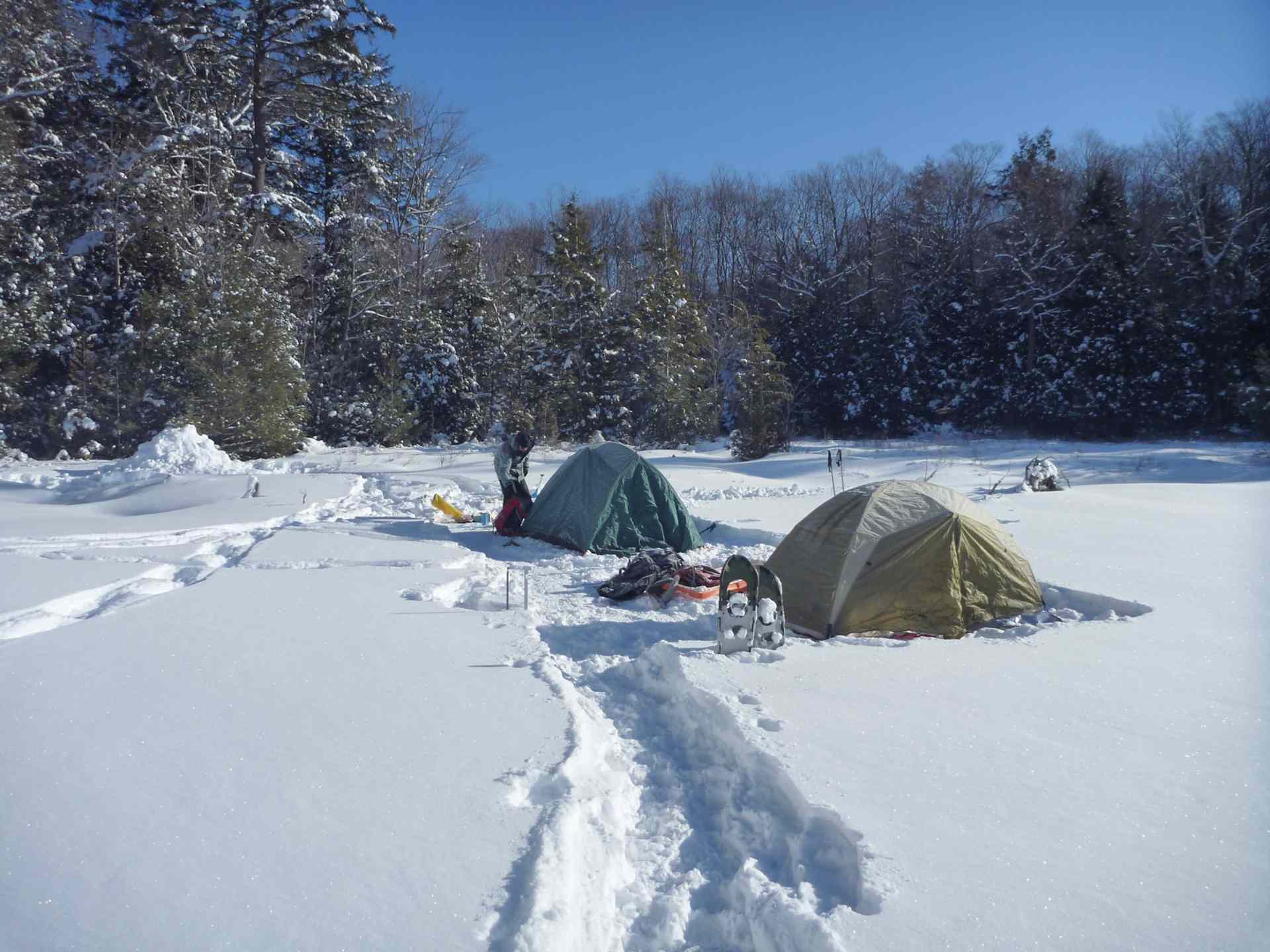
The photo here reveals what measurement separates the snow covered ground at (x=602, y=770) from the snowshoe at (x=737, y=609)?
7.9 inches

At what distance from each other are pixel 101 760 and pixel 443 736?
1521mm

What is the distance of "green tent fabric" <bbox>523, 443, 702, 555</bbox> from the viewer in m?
9.39

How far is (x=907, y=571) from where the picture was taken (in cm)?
629

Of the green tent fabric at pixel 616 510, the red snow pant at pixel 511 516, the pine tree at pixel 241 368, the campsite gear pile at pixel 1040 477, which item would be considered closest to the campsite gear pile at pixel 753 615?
the green tent fabric at pixel 616 510

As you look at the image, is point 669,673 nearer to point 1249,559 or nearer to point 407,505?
point 1249,559

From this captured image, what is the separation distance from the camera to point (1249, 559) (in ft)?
26.4

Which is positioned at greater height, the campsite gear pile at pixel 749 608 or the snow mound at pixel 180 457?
the snow mound at pixel 180 457

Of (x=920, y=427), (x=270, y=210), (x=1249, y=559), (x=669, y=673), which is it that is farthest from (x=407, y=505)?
(x=920, y=427)

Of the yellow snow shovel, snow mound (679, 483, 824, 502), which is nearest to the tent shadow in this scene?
the yellow snow shovel

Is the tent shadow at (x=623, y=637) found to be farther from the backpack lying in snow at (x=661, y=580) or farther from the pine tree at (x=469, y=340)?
the pine tree at (x=469, y=340)

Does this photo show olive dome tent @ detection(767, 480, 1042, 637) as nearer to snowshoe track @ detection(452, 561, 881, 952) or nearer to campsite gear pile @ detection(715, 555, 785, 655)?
campsite gear pile @ detection(715, 555, 785, 655)

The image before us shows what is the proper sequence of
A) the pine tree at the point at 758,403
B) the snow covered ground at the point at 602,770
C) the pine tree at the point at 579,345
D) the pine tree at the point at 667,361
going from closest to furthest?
the snow covered ground at the point at 602,770 < the pine tree at the point at 758,403 < the pine tree at the point at 667,361 < the pine tree at the point at 579,345

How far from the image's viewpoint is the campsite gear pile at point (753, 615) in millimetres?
5551

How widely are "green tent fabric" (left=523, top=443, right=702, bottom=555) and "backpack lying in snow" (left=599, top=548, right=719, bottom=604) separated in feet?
4.97
